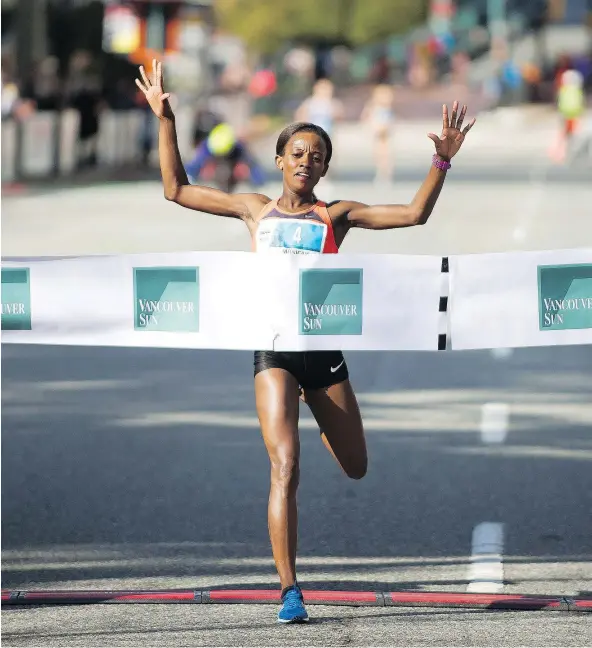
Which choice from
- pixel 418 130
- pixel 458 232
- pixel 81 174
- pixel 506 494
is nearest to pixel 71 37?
pixel 81 174

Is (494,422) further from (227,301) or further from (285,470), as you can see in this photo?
(285,470)

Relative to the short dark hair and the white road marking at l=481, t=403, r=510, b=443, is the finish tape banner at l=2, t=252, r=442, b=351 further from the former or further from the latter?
the white road marking at l=481, t=403, r=510, b=443

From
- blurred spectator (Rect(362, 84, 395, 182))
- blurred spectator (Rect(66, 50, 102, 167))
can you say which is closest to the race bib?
blurred spectator (Rect(362, 84, 395, 182))

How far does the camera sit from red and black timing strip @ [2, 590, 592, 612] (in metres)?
7.05

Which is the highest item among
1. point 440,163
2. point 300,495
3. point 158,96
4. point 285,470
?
point 158,96

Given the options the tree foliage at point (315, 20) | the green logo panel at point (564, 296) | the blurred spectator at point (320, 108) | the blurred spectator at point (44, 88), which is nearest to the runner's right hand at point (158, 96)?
the green logo panel at point (564, 296)

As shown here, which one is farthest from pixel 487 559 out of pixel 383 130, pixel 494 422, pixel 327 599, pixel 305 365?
pixel 383 130

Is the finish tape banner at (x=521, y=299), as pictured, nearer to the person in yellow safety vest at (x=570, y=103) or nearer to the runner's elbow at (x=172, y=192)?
the runner's elbow at (x=172, y=192)

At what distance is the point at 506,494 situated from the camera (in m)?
9.55

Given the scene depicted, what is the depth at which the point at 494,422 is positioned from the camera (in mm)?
11828

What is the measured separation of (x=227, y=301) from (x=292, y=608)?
1289mm

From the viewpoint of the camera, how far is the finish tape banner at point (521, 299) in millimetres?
7301

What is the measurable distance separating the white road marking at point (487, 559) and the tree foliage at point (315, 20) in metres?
88.4

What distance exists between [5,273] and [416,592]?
6.97 ft
